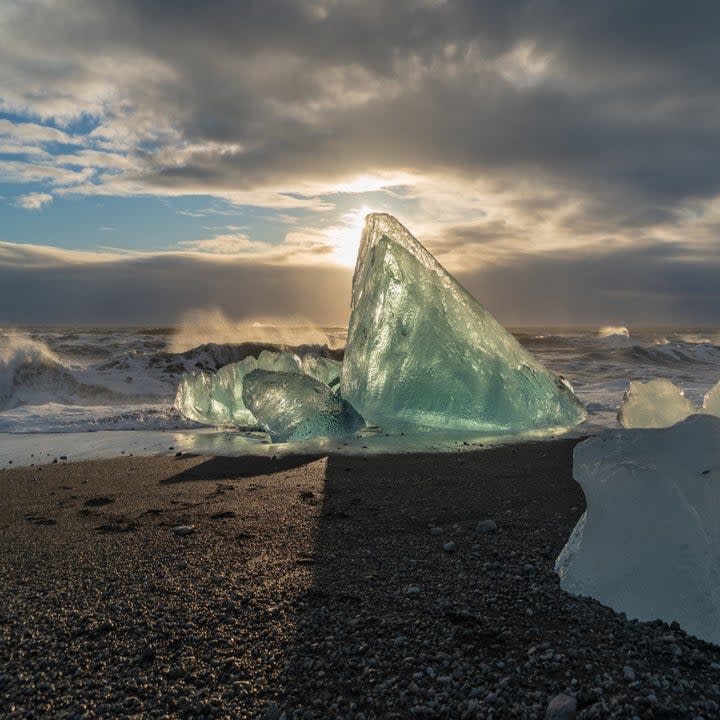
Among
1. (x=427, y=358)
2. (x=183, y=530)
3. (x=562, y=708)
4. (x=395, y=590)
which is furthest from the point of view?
(x=427, y=358)

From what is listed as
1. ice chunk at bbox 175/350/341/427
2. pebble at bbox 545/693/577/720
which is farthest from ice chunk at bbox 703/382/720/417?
ice chunk at bbox 175/350/341/427

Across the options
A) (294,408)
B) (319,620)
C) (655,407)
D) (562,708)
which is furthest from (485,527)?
(294,408)

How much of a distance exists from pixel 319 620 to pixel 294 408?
379cm

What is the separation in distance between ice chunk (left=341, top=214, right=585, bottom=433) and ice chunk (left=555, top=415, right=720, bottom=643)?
3.45 m

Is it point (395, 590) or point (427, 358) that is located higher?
point (427, 358)

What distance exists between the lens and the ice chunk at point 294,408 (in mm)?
5562

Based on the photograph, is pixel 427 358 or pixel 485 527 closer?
pixel 485 527

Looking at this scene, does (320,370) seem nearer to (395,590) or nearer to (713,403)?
(713,403)

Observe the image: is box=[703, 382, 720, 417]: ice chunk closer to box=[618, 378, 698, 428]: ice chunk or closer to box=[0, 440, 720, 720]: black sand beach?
box=[618, 378, 698, 428]: ice chunk

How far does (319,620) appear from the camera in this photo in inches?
72.7

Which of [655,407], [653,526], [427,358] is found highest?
[427,358]

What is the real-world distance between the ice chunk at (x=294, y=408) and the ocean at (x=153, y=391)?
182 millimetres

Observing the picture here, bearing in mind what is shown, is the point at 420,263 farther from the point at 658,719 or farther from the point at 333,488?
the point at 658,719

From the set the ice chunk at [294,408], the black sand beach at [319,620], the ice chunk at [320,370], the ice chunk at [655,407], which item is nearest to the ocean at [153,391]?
the ice chunk at [294,408]
